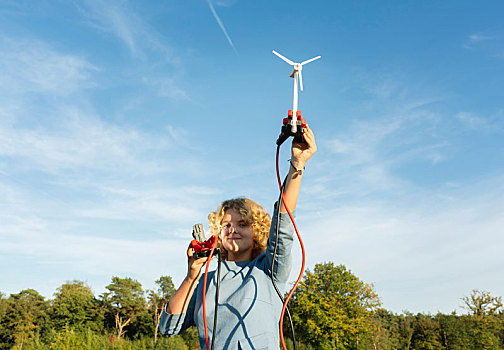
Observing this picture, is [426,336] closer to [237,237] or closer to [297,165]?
[237,237]

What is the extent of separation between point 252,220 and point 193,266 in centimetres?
45

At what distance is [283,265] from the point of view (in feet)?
7.21

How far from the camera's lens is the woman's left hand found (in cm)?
210

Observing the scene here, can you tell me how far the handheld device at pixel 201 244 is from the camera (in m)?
2.17

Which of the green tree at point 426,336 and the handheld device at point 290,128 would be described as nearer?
the handheld device at point 290,128

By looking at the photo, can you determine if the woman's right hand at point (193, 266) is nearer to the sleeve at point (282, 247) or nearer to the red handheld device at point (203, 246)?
the red handheld device at point (203, 246)

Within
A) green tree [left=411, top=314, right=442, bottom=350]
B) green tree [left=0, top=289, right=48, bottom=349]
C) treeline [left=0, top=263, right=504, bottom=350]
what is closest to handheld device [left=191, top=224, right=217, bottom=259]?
treeline [left=0, top=263, right=504, bottom=350]

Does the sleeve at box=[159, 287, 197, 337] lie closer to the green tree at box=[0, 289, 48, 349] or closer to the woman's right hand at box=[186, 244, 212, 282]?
the woman's right hand at box=[186, 244, 212, 282]

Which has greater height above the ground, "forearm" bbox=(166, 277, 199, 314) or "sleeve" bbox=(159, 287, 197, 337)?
"forearm" bbox=(166, 277, 199, 314)

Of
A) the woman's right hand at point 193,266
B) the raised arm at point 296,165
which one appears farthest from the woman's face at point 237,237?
the raised arm at point 296,165

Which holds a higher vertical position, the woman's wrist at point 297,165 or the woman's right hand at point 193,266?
the woman's wrist at point 297,165

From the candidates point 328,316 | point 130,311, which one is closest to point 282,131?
point 328,316

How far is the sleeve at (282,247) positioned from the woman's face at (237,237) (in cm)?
27

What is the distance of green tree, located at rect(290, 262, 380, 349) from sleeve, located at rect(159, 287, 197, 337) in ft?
72.5
